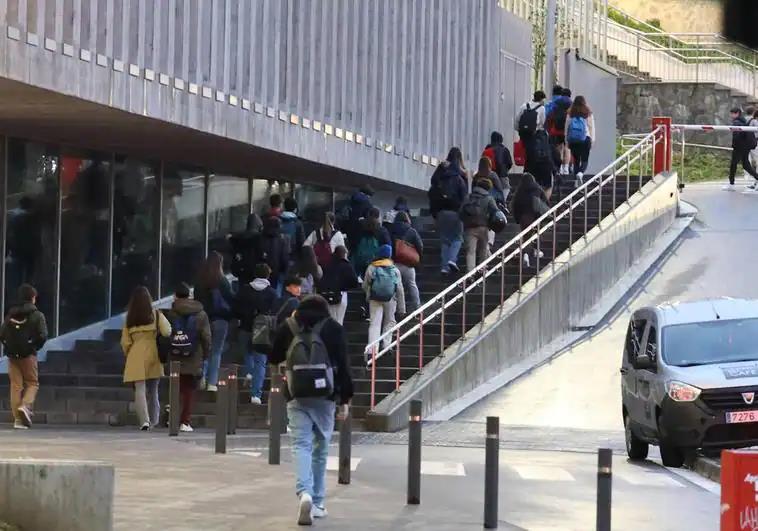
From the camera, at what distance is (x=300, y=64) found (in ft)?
87.5

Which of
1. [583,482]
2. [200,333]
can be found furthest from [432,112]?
[583,482]

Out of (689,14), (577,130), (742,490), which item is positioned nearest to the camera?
(689,14)

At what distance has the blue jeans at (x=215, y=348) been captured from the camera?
68.5 feet

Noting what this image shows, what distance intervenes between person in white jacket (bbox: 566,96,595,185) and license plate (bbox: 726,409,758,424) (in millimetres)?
16072

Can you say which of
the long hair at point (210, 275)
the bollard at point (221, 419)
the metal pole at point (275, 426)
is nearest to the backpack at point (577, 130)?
the long hair at point (210, 275)

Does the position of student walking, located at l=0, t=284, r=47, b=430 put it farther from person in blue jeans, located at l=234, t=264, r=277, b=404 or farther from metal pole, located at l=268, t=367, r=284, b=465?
metal pole, located at l=268, t=367, r=284, b=465

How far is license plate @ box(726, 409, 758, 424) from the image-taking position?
1614 cm

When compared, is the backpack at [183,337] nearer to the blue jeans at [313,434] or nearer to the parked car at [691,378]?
the parked car at [691,378]

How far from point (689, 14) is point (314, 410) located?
9052 millimetres

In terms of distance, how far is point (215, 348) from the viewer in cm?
2089

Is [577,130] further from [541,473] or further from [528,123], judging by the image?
[541,473]

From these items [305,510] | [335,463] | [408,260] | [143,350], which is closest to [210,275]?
[143,350]

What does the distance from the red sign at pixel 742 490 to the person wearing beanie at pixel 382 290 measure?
46.6 ft

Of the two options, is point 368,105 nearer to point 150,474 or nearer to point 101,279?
point 101,279
